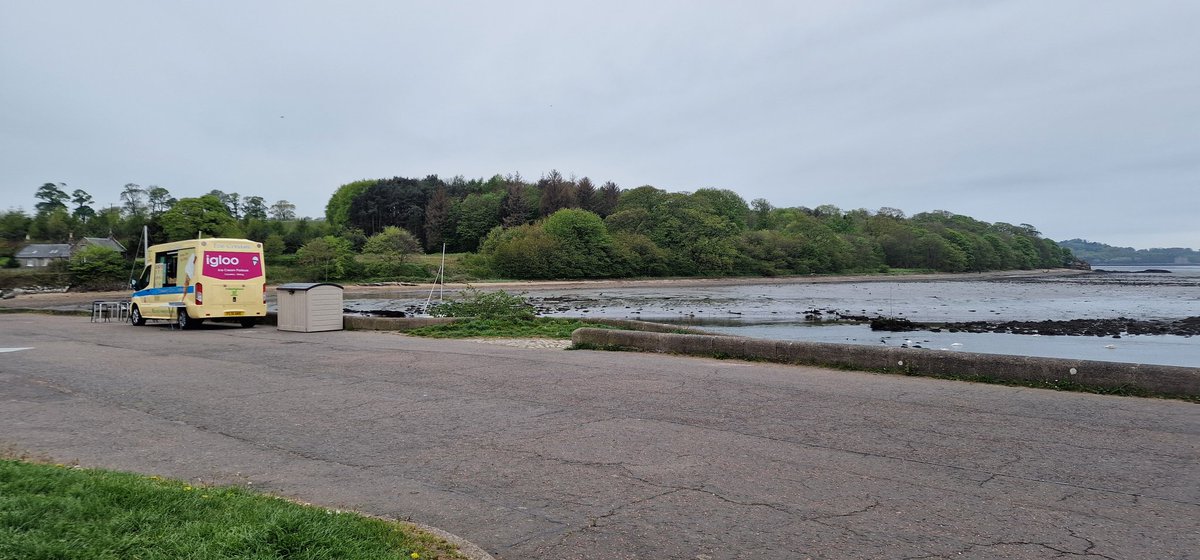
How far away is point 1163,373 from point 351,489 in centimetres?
919

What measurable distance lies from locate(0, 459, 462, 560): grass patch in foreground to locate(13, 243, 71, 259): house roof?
320 ft

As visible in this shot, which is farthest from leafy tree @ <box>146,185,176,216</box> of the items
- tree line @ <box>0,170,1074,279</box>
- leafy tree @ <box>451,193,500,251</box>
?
leafy tree @ <box>451,193,500,251</box>

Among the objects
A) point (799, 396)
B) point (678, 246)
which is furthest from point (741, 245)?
point (799, 396)

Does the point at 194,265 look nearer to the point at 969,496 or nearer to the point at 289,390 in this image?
the point at 289,390

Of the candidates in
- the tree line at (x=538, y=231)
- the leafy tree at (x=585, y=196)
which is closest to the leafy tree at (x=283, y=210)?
the tree line at (x=538, y=231)

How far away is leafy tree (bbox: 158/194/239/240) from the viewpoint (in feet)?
299

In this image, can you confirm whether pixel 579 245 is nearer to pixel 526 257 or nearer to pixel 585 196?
pixel 526 257

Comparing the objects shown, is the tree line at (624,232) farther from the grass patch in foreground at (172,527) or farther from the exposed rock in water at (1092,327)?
the grass patch in foreground at (172,527)

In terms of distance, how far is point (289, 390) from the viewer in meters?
9.56

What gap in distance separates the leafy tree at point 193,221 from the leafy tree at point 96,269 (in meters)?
21.3

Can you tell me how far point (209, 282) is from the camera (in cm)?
2005

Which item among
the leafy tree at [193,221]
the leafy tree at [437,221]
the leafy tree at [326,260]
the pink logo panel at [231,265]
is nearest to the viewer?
the pink logo panel at [231,265]

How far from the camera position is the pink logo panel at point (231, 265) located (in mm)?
19812

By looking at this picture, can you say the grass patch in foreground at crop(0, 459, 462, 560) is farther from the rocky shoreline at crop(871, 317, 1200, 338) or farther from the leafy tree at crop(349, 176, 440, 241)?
the leafy tree at crop(349, 176, 440, 241)
